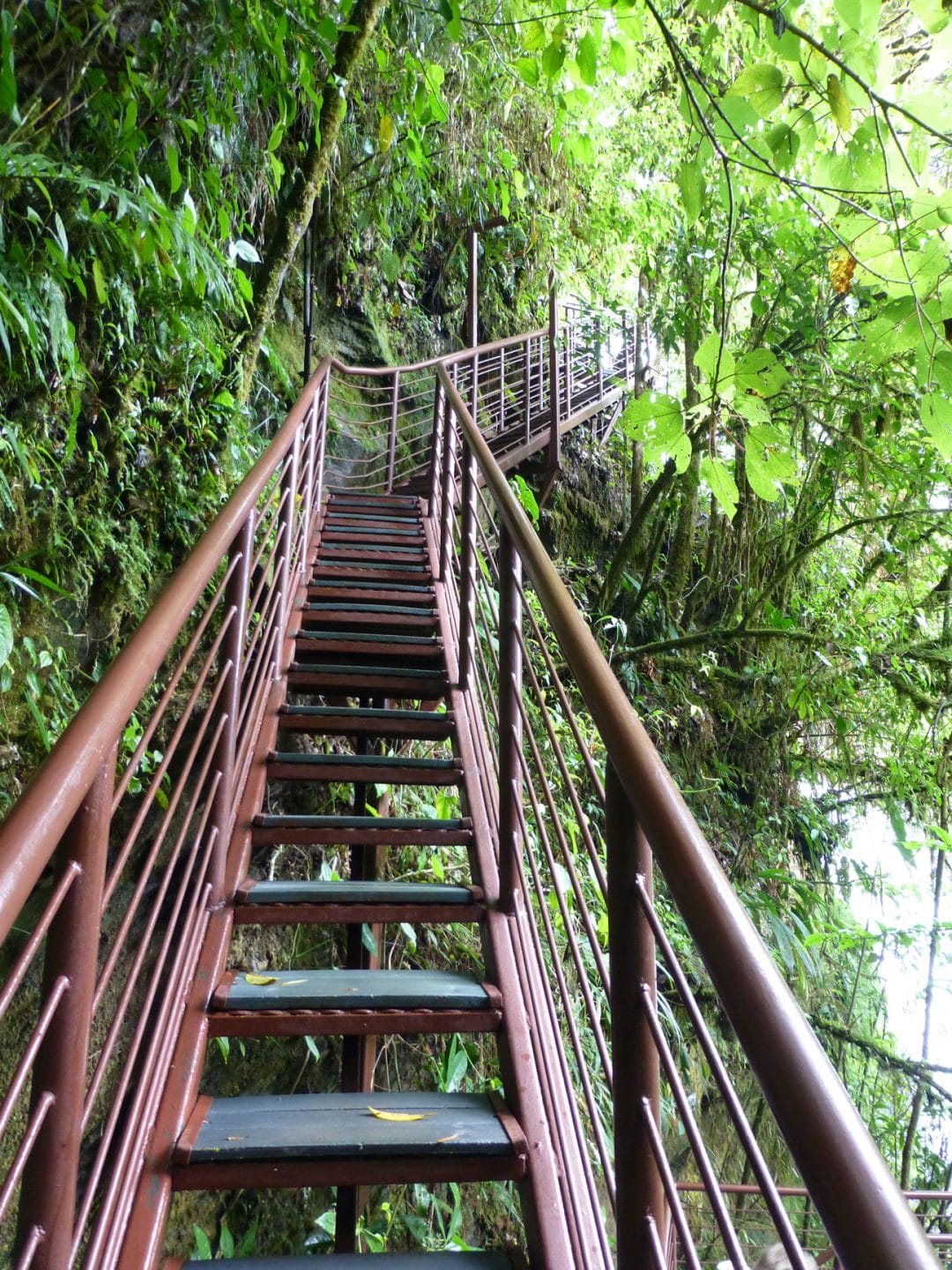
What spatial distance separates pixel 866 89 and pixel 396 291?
26.6ft

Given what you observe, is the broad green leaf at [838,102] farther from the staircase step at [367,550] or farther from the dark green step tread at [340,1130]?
the staircase step at [367,550]

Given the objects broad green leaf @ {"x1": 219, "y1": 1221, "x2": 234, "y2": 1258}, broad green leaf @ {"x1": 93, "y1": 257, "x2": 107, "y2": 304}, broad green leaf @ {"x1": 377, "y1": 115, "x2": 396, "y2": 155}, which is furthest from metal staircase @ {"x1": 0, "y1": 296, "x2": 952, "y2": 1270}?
broad green leaf @ {"x1": 377, "y1": 115, "x2": 396, "y2": 155}

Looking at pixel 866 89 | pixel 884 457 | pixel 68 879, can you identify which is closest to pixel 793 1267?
pixel 68 879

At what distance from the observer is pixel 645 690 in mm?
6676

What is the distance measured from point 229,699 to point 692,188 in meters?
1.34

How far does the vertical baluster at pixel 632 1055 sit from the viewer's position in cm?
84

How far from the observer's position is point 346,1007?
1.78 m

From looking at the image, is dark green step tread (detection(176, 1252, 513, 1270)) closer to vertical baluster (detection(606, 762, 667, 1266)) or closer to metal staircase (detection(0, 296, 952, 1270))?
metal staircase (detection(0, 296, 952, 1270))

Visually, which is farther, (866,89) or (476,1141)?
(476,1141)

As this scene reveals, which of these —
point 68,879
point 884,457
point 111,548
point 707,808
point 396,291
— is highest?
point 396,291

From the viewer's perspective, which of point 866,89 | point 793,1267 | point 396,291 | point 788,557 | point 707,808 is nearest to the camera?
point 793,1267

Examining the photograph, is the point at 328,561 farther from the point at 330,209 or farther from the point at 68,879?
the point at 68,879

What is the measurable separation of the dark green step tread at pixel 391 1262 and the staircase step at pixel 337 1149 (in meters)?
0.11

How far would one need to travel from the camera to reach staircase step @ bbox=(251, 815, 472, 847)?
7.43ft
